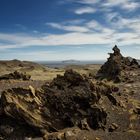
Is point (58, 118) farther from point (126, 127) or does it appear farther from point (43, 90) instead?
point (126, 127)

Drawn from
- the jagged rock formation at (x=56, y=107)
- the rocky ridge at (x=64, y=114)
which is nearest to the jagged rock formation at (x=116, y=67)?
the rocky ridge at (x=64, y=114)

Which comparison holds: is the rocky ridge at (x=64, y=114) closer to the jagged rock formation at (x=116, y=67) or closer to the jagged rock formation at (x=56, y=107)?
the jagged rock formation at (x=56, y=107)

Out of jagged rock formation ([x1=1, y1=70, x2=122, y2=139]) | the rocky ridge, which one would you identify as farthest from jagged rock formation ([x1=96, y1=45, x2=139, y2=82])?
jagged rock formation ([x1=1, y1=70, x2=122, y2=139])

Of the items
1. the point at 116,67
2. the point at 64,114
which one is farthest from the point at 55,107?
the point at 116,67

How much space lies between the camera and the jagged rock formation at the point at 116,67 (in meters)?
85.9

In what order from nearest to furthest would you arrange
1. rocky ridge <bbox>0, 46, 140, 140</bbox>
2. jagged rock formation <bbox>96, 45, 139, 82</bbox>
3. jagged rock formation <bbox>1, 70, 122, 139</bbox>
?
rocky ridge <bbox>0, 46, 140, 140</bbox> < jagged rock formation <bbox>1, 70, 122, 139</bbox> < jagged rock formation <bbox>96, 45, 139, 82</bbox>

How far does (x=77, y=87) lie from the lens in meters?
41.2

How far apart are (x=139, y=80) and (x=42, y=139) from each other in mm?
49975

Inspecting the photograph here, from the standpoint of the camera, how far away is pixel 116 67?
8831cm

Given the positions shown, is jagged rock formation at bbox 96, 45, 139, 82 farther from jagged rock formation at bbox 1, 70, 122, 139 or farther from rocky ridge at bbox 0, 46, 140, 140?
jagged rock formation at bbox 1, 70, 122, 139

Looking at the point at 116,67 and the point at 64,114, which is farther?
the point at 116,67

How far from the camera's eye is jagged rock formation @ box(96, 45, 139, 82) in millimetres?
85938

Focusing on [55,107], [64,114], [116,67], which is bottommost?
[64,114]

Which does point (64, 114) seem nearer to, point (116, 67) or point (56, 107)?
point (56, 107)
